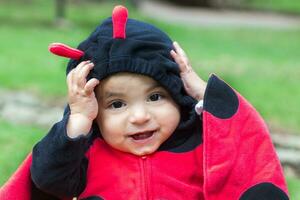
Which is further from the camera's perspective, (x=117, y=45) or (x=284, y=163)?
(x=284, y=163)

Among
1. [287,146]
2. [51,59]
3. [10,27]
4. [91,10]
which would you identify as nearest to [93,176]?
[287,146]

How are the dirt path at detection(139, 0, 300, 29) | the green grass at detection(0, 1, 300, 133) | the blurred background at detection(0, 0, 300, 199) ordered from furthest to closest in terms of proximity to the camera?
the dirt path at detection(139, 0, 300, 29) < the green grass at detection(0, 1, 300, 133) < the blurred background at detection(0, 0, 300, 199)

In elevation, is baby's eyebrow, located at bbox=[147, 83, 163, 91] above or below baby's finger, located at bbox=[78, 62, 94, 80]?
below

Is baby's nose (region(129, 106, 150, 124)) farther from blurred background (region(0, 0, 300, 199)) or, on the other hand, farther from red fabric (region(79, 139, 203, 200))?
blurred background (region(0, 0, 300, 199))

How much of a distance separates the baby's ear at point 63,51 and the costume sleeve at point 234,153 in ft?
1.64

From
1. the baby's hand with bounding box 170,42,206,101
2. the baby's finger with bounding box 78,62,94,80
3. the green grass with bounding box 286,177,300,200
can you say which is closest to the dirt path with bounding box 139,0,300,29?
the green grass with bounding box 286,177,300,200

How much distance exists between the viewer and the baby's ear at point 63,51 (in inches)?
99.4

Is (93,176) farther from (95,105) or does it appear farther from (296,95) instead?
(296,95)

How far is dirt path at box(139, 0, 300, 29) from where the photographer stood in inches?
745

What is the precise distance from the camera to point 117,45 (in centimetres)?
253

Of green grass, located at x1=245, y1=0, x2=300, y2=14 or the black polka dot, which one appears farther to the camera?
green grass, located at x1=245, y1=0, x2=300, y2=14

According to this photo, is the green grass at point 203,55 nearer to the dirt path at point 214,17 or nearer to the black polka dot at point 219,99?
the dirt path at point 214,17

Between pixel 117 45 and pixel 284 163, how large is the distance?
8.16 feet

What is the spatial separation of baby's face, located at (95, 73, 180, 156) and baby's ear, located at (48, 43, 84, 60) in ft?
0.46
